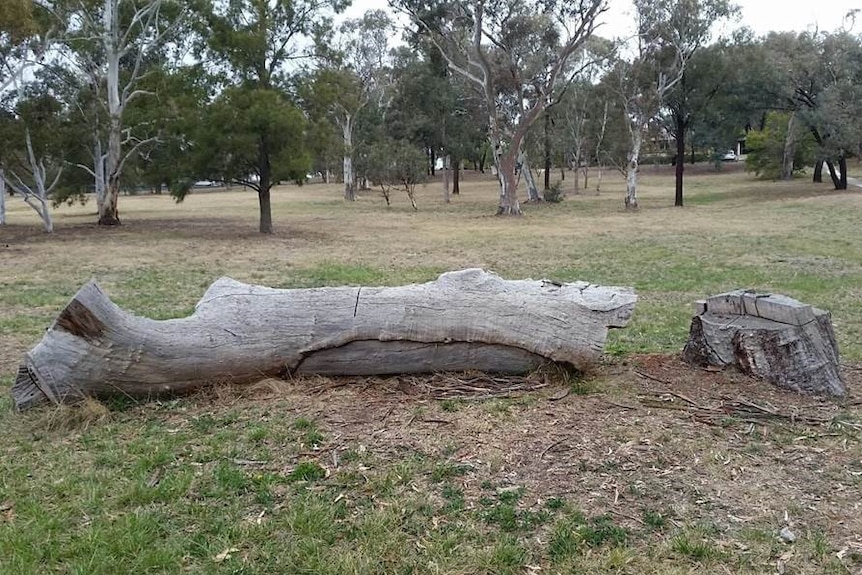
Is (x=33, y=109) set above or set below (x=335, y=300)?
above

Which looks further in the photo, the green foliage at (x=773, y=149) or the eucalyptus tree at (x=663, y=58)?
the green foliage at (x=773, y=149)

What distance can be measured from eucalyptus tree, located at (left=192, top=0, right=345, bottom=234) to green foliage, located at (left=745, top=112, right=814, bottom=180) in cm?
3136

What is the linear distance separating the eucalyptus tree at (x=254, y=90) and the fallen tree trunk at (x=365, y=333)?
49.3 feet

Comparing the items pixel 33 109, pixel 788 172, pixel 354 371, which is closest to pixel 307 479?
pixel 354 371

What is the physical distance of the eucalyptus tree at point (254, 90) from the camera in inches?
759

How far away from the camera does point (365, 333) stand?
499cm

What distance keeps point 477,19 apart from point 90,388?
26.3m

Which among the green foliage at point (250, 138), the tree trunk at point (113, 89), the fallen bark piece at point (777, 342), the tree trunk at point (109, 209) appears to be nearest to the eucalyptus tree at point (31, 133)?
the tree trunk at point (113, 89)

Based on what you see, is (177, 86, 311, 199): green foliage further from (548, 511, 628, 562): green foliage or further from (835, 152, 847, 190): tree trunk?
(835, 152, 847, 190): tree trunk

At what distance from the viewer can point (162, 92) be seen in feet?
73.8

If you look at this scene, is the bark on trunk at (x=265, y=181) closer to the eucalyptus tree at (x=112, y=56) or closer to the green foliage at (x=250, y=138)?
the green foliage at (x=250, y=138)

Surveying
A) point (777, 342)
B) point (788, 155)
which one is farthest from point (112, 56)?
point (788, 155)

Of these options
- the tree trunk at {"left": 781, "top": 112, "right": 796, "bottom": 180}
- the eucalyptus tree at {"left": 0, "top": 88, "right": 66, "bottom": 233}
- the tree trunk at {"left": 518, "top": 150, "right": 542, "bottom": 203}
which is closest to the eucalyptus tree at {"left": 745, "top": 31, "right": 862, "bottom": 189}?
the tree trunk at {"left": 781, "top": 112, "right": 796, "bottom": 180}

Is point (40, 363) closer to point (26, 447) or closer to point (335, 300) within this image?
point (26, 447)
